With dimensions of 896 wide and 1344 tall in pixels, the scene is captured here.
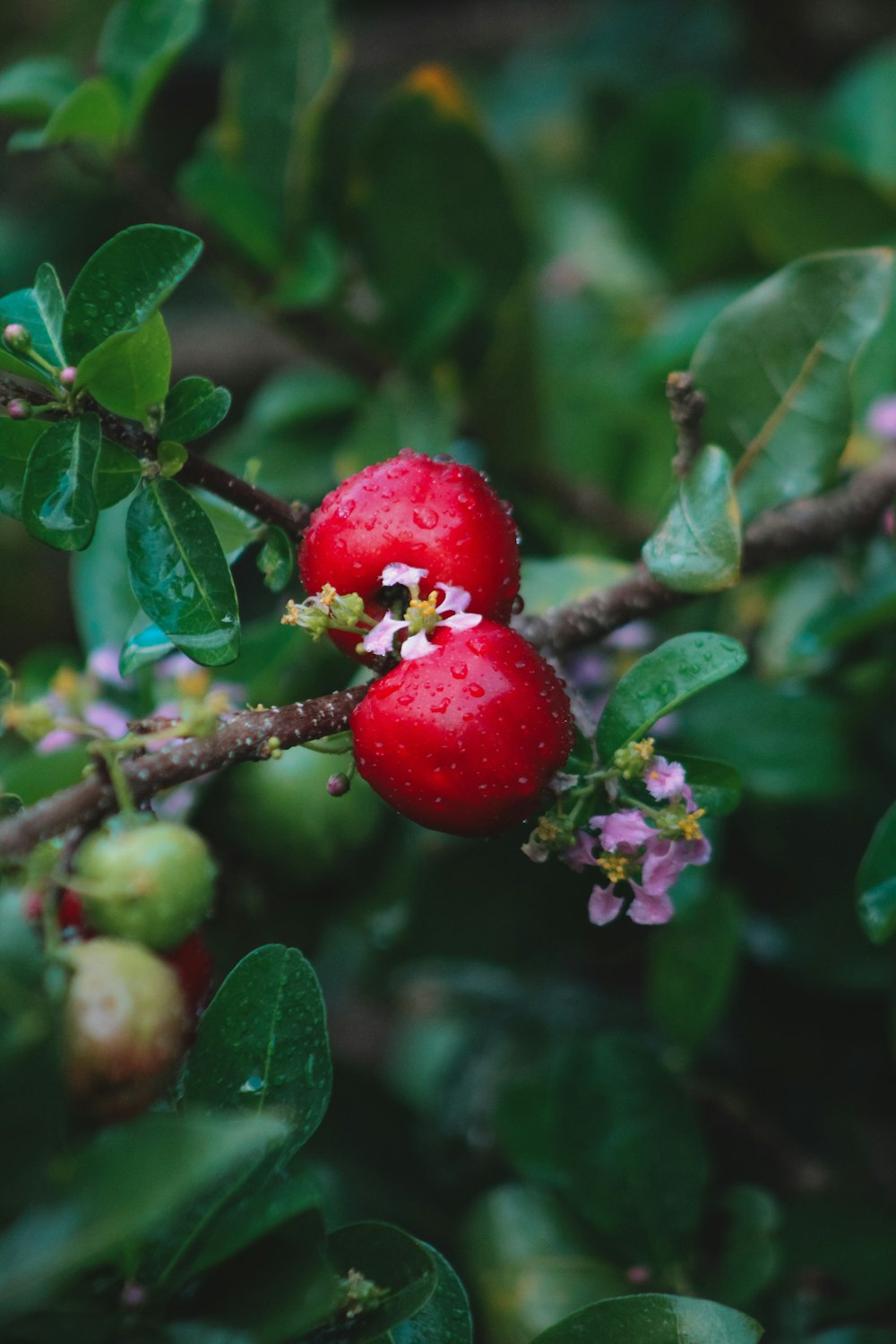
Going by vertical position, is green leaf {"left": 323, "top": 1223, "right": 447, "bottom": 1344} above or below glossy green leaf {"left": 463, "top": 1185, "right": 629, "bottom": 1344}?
above

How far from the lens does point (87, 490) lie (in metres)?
0.67

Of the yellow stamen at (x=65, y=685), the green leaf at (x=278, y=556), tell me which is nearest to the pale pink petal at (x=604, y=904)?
the green leaf at (x=278, y=556)

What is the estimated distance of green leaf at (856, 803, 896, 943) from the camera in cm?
84

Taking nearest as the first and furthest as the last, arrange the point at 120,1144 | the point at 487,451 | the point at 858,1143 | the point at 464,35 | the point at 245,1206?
the point at 120,1144
the point at 245,1206
the point at 858,1143
the point at 487,451
the point at 464,35

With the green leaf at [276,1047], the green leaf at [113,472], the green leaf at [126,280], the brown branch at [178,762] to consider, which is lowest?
the green leaf at [276,1047]

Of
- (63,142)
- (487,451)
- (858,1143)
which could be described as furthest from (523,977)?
(63,142)

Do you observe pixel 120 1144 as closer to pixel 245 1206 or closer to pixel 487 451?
pixel 245 1206

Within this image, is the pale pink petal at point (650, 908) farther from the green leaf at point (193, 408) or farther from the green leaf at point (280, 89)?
the green leaf at point (280, 89)

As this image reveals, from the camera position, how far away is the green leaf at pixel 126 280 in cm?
67

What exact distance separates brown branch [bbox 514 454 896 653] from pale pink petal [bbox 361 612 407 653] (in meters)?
0.18

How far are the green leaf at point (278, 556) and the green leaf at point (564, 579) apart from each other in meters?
0.30

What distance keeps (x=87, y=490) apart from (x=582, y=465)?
111cm

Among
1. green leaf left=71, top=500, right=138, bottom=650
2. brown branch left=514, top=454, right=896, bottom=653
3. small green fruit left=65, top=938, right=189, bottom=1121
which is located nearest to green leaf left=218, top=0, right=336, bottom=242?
green leaf left=71, top=500, right=138, bottom=650

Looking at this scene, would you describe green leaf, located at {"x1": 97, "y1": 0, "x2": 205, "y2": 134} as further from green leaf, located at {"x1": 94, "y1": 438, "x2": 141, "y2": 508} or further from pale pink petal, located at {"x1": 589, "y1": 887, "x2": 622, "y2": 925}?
pale pink petal, located at {"x1": 589, "y1": 887, "x2": 622, "y2": 925}
